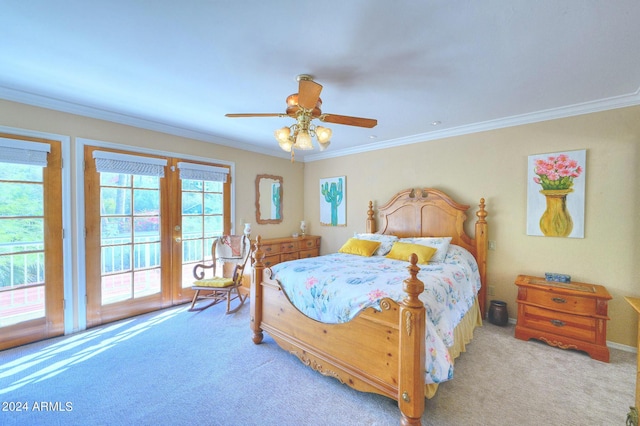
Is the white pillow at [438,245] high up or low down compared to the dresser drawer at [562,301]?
up

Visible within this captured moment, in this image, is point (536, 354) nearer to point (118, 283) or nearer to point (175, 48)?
point (175, 48)

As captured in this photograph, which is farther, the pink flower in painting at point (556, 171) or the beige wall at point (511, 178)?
the pink flower in painting at point (556, 171)

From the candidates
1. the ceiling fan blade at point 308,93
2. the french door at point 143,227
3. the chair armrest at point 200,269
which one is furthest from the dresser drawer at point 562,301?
the french door at point 143,227

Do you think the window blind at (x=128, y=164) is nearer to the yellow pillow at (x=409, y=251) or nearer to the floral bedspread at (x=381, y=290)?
the floral bedspread at (x=381, y=290)

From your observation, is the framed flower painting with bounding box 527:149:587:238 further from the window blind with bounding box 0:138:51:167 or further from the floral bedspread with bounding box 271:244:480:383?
the window blind with bounding box 0:138:51:167

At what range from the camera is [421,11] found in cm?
144

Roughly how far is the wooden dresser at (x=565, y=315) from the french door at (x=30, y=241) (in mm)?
4987

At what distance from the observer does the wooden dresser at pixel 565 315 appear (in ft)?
7.76

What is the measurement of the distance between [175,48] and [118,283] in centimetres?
287

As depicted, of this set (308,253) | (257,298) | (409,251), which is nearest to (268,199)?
(308,253)

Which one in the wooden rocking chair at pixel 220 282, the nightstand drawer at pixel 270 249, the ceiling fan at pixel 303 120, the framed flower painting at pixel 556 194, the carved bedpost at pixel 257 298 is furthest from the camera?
the nightstand drawer at pixel 270 249

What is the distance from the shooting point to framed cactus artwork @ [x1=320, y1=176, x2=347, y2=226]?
4.77 meters

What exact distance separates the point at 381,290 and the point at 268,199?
3.34m

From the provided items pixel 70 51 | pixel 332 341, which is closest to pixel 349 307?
pixel 332 341
